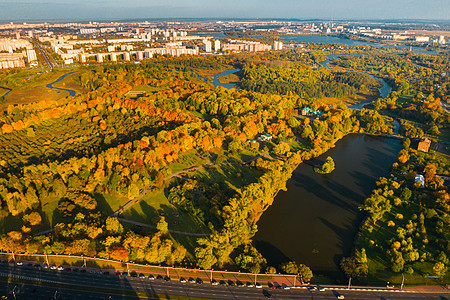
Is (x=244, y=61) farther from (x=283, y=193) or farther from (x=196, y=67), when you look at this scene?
(x=283, y=193)

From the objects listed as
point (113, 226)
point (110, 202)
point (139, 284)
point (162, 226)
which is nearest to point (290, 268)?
point (162, 226)

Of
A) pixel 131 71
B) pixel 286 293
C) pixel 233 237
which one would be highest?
pixel 131 71

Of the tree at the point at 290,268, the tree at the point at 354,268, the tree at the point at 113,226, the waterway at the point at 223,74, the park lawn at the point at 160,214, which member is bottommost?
the tree at the point at 354,268

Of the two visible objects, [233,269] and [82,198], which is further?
[82,198]

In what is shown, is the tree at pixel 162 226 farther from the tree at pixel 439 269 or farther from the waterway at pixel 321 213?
the tree at pixel 439 269

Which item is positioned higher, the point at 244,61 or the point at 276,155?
the point at 244,61

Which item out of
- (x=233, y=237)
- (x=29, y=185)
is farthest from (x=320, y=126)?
(x=29, y=185)

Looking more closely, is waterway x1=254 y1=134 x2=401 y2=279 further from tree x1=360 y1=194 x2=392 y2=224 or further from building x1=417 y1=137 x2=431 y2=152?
building x1=417 y1=137 x2=431 y2=152

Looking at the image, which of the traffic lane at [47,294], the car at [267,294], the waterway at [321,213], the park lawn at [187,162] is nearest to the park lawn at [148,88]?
the park lawn at [187,162]
